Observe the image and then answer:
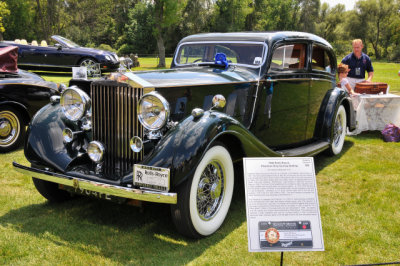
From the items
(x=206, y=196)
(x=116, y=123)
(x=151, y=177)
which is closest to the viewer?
(x=151, y=177)

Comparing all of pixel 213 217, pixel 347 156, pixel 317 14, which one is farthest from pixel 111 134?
pixel 317 14

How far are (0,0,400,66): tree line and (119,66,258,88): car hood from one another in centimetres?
2291

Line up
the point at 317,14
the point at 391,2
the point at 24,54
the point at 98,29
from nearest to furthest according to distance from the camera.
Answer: the point at 24,54 → the point at 98,29 → the point at 391,2 → the point at 317,14

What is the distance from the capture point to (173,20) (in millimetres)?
27438

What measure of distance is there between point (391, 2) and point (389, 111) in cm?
5669

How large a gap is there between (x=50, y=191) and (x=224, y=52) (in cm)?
266

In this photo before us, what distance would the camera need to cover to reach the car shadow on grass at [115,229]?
289cm

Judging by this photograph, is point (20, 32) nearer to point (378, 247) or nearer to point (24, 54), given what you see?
point (24, 54)

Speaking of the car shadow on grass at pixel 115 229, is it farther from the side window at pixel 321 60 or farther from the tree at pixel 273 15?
the tree at pixel 273 15

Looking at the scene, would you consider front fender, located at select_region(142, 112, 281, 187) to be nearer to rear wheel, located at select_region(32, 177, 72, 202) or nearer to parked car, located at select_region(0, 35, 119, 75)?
rear wheel, located at select_region(32, 177, 72, 202)

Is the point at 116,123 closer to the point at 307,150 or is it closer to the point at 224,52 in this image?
the point at 224,52

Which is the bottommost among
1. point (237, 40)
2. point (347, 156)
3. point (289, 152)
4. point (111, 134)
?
point (347, 156)

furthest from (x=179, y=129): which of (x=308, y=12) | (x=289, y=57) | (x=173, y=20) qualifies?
(x=308, y=12)

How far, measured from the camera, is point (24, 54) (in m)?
12.9
